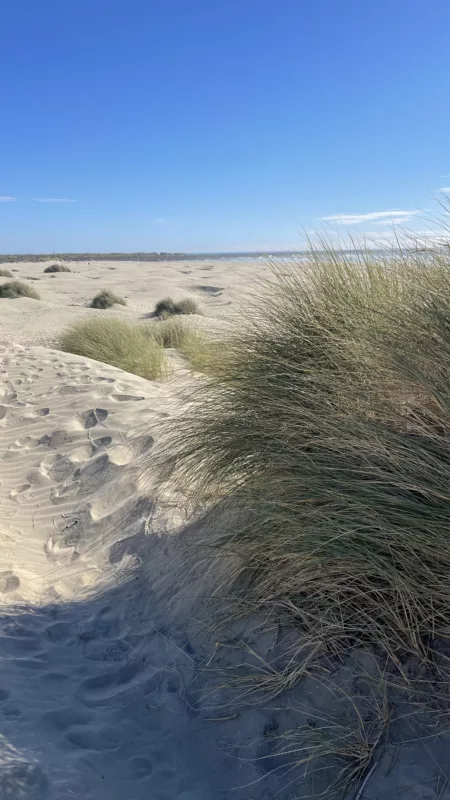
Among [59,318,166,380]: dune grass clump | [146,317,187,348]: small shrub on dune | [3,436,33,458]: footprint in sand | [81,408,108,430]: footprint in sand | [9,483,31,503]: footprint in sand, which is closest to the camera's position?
[9,483,31,503]: footprint in sand

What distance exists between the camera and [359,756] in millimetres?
1930

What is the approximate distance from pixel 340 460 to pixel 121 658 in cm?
131

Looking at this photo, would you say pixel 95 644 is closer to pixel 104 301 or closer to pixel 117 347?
pixel 117 347

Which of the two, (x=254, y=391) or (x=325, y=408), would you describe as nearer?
(x=325, y=408)

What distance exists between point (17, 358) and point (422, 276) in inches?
258

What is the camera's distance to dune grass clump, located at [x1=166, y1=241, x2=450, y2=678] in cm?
217

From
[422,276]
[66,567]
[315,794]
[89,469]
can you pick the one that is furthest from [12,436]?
[315,794]

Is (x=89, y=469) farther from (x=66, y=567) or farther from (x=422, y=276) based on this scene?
(x=422, y=276)

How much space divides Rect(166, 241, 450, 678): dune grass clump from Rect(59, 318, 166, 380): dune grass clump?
4.42 metres

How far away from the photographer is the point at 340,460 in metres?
2.48

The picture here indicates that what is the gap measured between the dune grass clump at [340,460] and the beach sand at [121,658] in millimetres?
216

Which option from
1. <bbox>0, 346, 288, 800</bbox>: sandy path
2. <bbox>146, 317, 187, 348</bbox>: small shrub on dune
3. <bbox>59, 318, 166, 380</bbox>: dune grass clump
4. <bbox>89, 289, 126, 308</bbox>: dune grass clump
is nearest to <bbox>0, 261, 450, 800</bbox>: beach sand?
<bbox>0, 346, 288, 800</bbox>: sandy path

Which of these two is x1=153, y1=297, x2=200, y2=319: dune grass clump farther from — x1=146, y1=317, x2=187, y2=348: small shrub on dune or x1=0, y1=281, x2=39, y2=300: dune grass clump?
x1=0, y1=281, x2=39, y2=300: dune grass clump

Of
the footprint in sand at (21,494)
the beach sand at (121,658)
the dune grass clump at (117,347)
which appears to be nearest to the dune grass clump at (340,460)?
the beach sand at (121,658)
